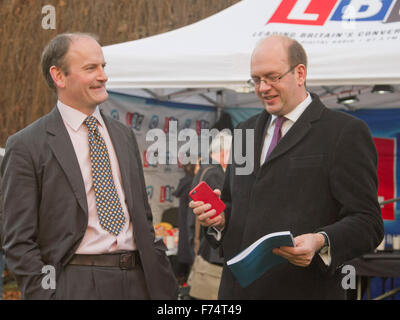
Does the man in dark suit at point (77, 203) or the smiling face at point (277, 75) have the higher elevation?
the smiling face at point (277, 75)

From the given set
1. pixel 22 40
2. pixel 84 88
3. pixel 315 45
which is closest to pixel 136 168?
pixel 84 88

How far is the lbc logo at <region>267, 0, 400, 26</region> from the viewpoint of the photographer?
151 inches

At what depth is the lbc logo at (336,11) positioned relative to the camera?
12.6ft

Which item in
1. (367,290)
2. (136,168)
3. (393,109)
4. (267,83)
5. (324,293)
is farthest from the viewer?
(393,109)

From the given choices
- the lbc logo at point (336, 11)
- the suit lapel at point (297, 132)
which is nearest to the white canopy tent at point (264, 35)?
the lbc logo at point (336, 11)

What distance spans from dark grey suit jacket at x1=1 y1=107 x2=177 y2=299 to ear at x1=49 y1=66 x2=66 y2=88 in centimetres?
17

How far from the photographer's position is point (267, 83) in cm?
201

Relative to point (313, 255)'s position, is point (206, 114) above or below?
above

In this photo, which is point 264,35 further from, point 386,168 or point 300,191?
point 386,168

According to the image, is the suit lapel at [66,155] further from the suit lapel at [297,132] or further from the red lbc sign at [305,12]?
the red lbc sign at [305,12]

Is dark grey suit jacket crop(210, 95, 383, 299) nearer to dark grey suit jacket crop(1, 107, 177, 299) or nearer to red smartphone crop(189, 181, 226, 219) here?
red smartphone crop(189, 181, 226, 219)

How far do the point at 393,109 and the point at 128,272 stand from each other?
5.47m

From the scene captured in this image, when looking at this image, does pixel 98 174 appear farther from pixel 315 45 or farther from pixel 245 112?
pixel 245 112

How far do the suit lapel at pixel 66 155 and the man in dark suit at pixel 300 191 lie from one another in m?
0.45
